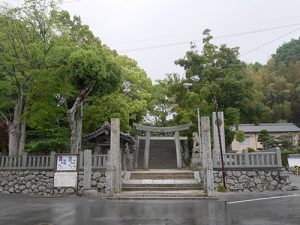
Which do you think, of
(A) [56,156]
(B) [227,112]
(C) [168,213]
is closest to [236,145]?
(B) [227,112]

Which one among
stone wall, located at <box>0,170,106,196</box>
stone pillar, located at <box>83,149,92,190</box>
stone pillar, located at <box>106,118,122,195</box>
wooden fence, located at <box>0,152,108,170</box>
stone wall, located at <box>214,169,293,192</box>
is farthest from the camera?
wooden fence, located at <box>0,152,108,170</box>

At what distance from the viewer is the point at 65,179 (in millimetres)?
15250

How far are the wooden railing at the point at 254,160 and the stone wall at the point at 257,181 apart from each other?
35 centimetres

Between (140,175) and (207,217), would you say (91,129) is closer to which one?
(140,175)

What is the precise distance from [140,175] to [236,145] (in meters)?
25.3

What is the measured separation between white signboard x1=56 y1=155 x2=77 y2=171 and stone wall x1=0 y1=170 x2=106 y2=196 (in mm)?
586

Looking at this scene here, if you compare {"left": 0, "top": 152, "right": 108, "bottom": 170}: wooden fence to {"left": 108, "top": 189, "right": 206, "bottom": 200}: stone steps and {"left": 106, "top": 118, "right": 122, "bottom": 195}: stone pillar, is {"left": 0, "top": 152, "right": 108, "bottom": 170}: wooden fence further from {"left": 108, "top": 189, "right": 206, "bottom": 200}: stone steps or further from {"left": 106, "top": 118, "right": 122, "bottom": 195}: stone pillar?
{"left": 108, "top": 189, "right": 206, "bottom": 200}: stone steps

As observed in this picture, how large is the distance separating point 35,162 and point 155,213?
367 inches

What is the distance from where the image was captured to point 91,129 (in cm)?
2423

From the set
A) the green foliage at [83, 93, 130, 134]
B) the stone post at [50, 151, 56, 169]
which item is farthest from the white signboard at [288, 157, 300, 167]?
the stone post at [50, 151, 56, 169]

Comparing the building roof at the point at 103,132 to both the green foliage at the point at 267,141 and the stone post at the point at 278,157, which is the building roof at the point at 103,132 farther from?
the green foliage at the point at 267,141

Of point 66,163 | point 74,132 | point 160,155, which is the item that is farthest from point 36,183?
point 160,155

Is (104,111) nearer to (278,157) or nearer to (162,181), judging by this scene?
(162,181)

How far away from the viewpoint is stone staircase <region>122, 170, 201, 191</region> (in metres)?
15.6
